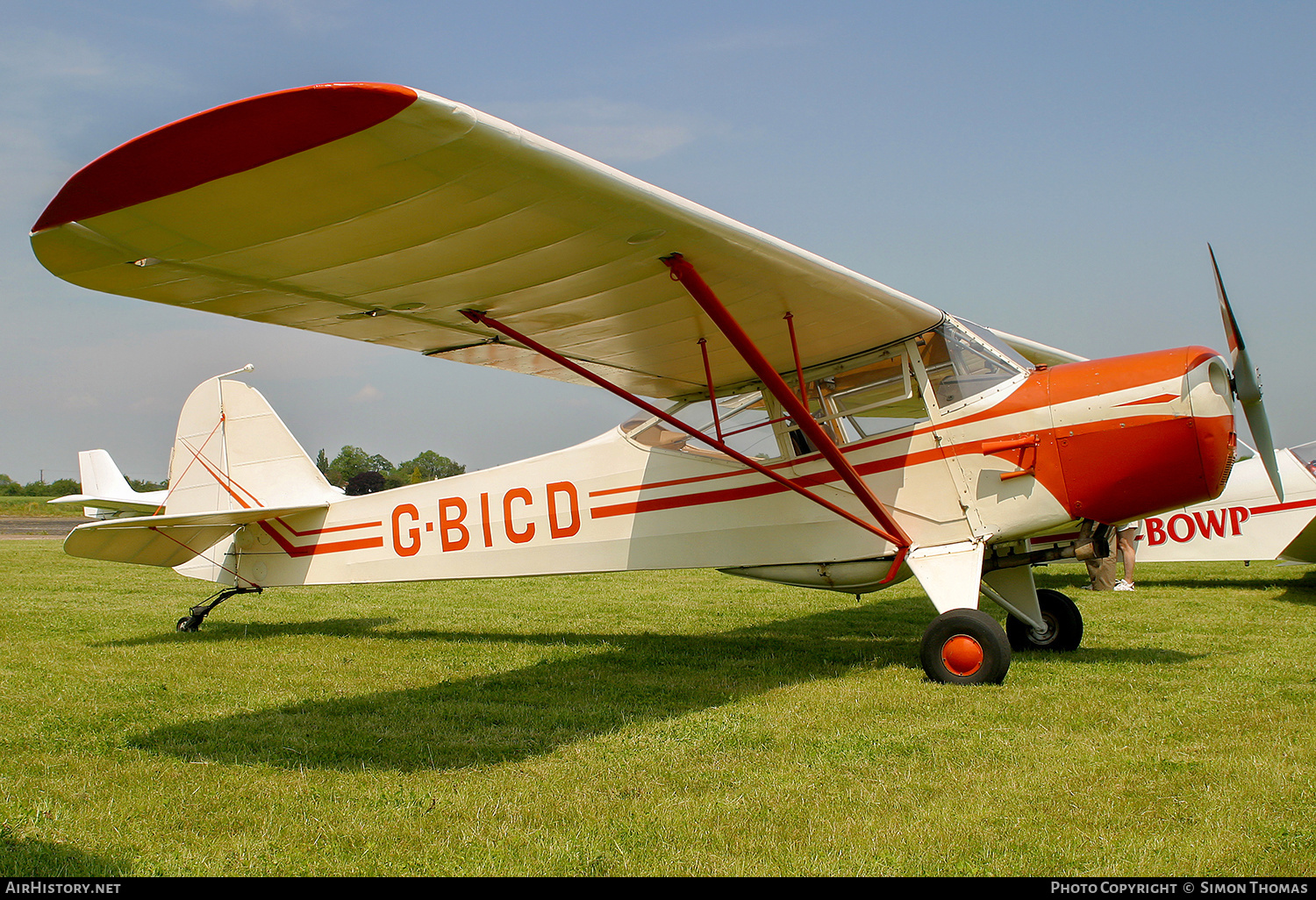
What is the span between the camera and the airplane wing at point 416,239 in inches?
Result: 119

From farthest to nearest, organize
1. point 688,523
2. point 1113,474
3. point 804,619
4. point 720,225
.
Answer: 1. point 804,619
2. point 688,523
3. point 1113,474
4. point 720,225

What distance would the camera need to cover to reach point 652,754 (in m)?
3.90

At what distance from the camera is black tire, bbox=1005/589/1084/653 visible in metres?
6.53

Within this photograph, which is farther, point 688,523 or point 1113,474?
point 688,523

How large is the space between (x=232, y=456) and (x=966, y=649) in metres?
7.16

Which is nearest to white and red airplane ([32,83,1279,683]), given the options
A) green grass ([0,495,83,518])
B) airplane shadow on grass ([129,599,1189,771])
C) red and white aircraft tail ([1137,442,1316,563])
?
airplane shadow on grass ([129,599,1189,771])

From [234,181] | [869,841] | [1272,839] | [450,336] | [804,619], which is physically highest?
[234,181]

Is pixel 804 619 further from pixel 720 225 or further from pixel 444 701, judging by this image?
pixel 720 225

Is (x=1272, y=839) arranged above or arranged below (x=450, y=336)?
below

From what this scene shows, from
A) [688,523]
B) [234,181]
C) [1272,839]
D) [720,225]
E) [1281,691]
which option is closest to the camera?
[1272,839]

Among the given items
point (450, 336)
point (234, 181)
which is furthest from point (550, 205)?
point (450, 336)

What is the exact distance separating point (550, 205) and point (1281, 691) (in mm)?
4725

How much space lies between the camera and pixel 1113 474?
17.5 ft

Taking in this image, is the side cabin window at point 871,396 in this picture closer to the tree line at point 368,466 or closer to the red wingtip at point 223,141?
the red wingtip at point 223,141
